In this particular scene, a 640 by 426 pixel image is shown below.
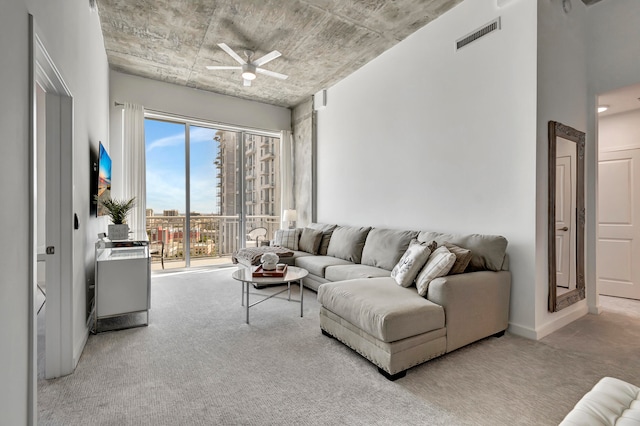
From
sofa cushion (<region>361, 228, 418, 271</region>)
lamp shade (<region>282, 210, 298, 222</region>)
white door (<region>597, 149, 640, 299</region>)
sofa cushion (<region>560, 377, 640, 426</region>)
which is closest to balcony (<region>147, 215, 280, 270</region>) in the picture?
Result: lamp shade (<region>282, 210, 298, 222</region>)

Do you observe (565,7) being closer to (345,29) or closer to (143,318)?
(345,29)

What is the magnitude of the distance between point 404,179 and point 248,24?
8.35 feet

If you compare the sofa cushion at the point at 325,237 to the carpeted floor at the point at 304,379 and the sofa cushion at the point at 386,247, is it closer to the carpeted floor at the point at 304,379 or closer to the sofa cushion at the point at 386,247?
the sofa cushion at the point at 386,247

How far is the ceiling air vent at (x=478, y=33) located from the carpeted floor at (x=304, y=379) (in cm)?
280

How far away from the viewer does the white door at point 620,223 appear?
3803mm

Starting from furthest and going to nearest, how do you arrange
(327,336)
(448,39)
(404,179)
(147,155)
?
(147,155) → (404,179) → (448,39) → (327,336)

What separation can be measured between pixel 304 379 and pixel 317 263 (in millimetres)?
2004

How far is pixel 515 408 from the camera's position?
1739mm

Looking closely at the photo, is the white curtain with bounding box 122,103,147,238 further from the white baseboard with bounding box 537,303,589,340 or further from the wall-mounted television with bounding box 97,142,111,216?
the white baseboard with bounding box 537,303,589,340

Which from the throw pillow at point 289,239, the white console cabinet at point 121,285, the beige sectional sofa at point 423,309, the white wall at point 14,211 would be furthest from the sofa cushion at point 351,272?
the white wall at point 14,211

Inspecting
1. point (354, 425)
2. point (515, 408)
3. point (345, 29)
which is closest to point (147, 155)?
point (345, 29)

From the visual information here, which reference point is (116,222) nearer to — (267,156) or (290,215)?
(290,215)

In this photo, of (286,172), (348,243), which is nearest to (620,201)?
(348,243)

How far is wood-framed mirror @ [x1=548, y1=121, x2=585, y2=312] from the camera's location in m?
2.81
